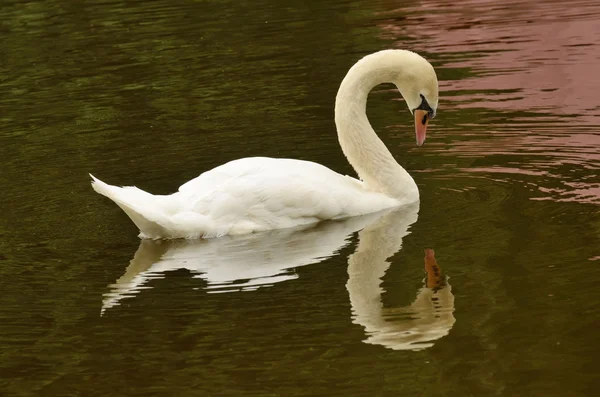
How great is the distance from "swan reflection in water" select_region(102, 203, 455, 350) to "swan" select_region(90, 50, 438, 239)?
0.31 feet

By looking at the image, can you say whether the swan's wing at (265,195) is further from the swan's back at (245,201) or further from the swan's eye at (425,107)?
the swan's eye at (425,107)

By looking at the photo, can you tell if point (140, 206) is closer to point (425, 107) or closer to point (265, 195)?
point (265, 195)

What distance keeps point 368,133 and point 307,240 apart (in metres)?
1.33

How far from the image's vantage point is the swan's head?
9148mm

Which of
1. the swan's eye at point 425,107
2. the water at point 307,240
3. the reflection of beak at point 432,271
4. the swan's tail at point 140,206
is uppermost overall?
the swan's eye at point 425,107

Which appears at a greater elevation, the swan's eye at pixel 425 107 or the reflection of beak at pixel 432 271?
the swan's eye at pixel 425 107

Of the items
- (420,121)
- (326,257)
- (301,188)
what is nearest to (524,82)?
(420,121)

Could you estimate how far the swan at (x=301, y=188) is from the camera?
8.54 meters

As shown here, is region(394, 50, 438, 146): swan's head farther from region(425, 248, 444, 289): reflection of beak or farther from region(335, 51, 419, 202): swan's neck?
region(425, 248, 444, 289): reflection of beak

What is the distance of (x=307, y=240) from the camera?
28.0ft

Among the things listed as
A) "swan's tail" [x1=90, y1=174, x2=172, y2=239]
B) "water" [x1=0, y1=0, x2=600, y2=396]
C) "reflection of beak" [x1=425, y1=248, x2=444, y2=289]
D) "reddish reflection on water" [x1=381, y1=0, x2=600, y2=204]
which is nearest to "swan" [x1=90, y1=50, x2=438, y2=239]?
"swan's tail" [x1=90, y1=174, x2=172, y2=239]

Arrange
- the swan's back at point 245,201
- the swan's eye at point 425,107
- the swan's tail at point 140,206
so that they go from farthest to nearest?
1. the swan's eye at point 425,107
2. the swan's back at point 245,201
3. the swan's tail at point 140,206

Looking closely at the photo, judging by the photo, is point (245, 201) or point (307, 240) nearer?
point (307, 240)

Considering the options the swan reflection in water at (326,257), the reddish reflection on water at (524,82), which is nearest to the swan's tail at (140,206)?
the swan reflection in water at (326,257)
